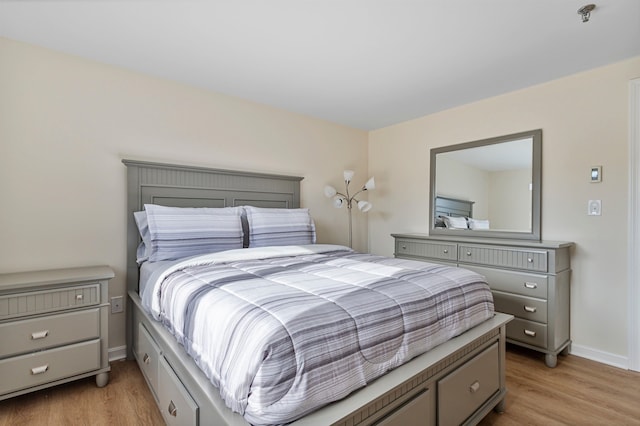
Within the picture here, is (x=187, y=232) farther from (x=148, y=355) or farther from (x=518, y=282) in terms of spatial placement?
(x=518, y=282)

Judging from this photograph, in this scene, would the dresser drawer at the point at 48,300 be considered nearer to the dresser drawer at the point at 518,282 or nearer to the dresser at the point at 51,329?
the dresser at the point at 51,329

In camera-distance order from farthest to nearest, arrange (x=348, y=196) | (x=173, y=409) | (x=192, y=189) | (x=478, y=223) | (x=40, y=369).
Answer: (x=348, y=196) < (x=478, y=223) < (x=192, y=189) < (x=40, y=369) < (x=173, y=409)

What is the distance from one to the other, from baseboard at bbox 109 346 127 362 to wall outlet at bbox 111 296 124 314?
0.27m

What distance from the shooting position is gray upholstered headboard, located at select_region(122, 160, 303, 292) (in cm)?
240

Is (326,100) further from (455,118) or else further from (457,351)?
(457,351)

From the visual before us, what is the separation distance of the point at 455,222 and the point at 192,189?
2.56 meters

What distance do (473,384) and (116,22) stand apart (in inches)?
109

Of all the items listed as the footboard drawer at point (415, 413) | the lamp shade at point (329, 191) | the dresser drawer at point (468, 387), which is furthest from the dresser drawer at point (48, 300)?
the lamp shade at point (329, 191)

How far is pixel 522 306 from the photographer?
8.02 ft

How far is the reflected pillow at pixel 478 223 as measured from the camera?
304 centimetres

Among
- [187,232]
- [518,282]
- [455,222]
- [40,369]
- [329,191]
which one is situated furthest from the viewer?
[329,191]

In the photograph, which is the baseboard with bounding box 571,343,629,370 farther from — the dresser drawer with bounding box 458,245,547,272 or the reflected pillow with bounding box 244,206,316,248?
the reflected pillow with bounding box 244,206,316,248

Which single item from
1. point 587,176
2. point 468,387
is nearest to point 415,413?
point 468,387

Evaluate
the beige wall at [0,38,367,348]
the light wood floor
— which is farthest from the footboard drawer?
the beige wall at [0,38,367,348]
